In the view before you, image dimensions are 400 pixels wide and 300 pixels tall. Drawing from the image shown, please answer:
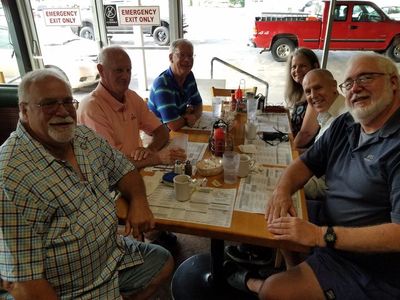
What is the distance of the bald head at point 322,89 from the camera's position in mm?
1835

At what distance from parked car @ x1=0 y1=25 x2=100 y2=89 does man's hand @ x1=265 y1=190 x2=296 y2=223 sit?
344 centimetres

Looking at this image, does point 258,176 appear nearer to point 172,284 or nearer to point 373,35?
point 172,284

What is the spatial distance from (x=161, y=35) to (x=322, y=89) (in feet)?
9.30

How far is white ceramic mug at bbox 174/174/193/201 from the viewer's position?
3.92 feet

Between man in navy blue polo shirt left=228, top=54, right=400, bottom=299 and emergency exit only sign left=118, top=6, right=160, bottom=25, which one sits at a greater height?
emergency exit only sign left=118, top=6, right=160, bottom=25

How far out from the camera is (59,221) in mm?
1021

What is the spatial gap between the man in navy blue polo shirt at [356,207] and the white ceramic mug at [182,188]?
0.32 m

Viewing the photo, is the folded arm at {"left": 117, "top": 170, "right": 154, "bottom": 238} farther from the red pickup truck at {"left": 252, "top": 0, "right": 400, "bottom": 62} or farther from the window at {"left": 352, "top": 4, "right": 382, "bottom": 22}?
the window at {"left": 352, "top": 4, "right": 382, "bottom": 22}

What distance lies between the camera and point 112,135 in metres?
1.66

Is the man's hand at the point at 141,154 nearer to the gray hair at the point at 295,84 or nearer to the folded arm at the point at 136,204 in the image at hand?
the folded arm at the point at 136,204

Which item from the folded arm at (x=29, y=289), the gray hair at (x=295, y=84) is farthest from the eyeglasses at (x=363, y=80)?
the folded arm at (x=29, y=289)

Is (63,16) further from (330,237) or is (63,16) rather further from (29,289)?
(330,237)

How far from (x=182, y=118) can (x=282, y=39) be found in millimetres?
3509

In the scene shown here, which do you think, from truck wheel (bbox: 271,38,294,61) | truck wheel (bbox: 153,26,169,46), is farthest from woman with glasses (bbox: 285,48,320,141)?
truck wheel (bbox: 271,38,294,61)
